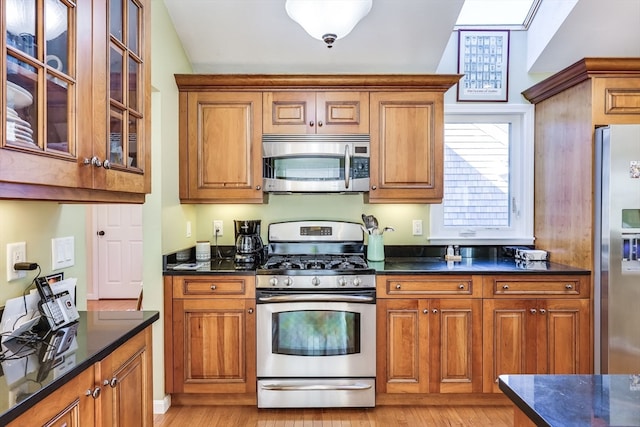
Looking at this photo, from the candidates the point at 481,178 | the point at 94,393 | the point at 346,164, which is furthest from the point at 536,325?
the point at 94,393

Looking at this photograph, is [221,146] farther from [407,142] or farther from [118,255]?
[118,255]

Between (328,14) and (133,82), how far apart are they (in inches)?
39.8

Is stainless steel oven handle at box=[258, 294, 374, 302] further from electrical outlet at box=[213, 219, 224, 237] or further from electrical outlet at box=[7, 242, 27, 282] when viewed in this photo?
electrical outlet at box=[7, 242, 27, 282]

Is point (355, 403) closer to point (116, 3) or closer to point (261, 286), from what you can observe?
point (261, 286)

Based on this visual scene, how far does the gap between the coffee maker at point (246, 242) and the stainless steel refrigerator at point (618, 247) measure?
89.2 inches

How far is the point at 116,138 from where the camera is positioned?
1354 millimetres

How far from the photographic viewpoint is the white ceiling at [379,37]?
271cm

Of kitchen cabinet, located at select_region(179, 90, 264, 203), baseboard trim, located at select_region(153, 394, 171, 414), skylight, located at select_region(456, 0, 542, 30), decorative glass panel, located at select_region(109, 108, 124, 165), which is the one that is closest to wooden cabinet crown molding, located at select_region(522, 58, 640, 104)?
skylight, located at select_region(456, 0, 542, 30)

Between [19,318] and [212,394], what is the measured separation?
5.17ft

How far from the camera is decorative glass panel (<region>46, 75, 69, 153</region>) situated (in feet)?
3.44

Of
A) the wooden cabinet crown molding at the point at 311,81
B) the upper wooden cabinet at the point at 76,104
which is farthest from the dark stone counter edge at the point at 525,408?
the wooden cabinet crown molding at the point at 311,81

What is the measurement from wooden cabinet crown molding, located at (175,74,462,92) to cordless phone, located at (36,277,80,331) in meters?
1.81

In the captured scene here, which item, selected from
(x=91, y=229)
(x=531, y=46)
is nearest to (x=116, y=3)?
(x=531, y=46)

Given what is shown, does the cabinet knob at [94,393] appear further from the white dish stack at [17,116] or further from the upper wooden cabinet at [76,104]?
the white dish stack at [17,116]
